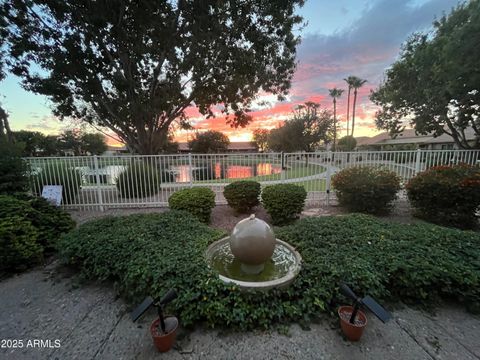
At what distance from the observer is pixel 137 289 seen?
2.39m

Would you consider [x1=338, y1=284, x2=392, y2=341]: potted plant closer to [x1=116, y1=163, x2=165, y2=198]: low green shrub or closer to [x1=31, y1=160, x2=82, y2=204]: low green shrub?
[x1=116, y1=163, x2=165, y2=198]: low green shrub

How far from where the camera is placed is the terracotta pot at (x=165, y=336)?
182cm

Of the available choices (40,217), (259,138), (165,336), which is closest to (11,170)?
(40,217)

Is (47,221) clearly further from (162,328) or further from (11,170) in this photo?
(162,328)

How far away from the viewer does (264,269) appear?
2771 mm

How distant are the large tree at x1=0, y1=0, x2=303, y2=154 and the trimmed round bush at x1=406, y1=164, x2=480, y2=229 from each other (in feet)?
24.1

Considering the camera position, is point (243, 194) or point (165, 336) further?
point (243, 194)

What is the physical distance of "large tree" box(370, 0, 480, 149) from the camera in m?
6.03

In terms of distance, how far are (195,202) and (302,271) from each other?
10.7ft

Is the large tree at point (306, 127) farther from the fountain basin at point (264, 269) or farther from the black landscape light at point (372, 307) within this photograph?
the black landscape light at point (372, 307)

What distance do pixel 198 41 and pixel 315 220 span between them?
7.63m

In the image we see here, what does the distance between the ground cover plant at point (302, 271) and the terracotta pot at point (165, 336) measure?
0.15 m

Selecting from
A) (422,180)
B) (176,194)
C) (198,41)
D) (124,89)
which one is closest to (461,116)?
(422,180)

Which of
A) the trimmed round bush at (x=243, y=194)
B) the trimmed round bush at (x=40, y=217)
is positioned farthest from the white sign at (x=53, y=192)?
the trimmed round bush at (x=243, y=194)
